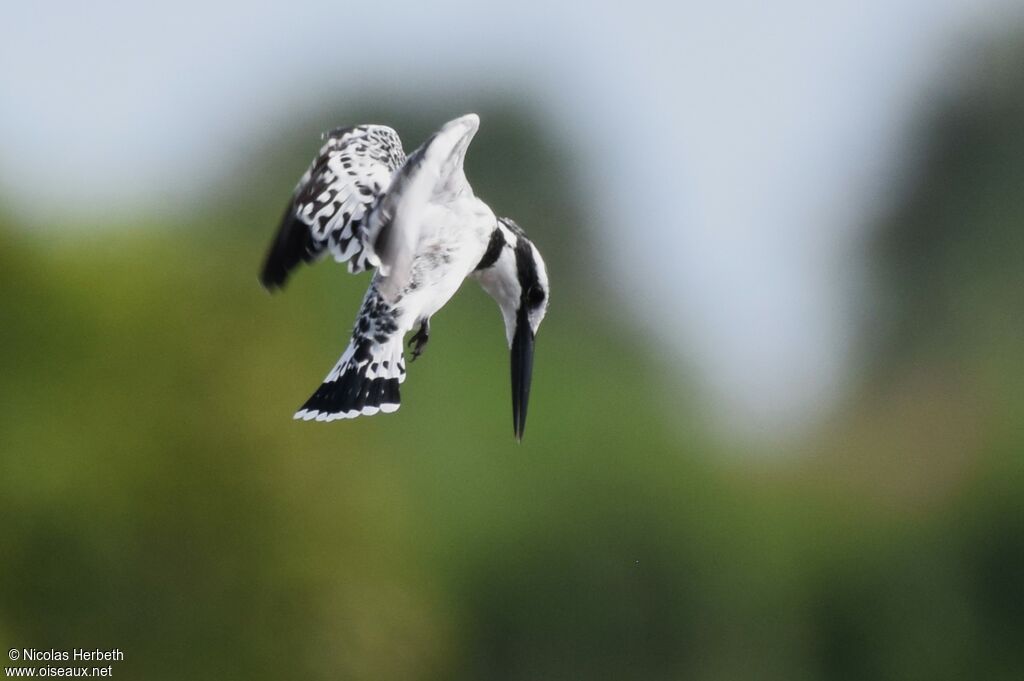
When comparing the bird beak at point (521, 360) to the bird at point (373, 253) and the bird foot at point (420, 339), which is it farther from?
the bird foot at point (420, 339)

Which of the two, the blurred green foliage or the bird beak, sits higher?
the bird beak

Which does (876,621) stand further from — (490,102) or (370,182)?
(370,182)

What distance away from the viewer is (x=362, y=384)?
19.0 ft

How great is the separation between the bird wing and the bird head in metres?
0.72

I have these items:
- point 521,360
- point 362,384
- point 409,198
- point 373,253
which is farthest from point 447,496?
point 409,198

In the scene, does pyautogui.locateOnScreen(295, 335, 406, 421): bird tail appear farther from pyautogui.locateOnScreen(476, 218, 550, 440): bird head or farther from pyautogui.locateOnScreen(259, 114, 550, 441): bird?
pyautogui.locateOnScreen(476, 218, 550, 440): bird head

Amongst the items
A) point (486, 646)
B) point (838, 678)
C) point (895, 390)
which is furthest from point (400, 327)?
point (895, 390)

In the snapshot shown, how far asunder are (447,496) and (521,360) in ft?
58.8

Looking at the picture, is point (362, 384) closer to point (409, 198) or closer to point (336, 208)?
point (336, 208)

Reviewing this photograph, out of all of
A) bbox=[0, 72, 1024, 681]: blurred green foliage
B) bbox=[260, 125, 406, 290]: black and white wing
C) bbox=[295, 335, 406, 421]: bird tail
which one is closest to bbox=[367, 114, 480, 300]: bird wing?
bbox=[260, 125, 406, 290]: black and white wing

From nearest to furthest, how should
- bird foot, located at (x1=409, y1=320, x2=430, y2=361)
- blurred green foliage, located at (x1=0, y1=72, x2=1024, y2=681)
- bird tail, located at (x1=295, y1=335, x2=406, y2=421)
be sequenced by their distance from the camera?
bird tail, located at (x1=295, y1=335, x2=406, y2=421)
bird foot, located at (x1=409, y1=320, x2=430, y2=361)
blurred green foliage, located at (x1=0, y1=72, x2=1024, y2=681)

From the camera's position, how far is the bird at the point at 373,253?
562 centimetres

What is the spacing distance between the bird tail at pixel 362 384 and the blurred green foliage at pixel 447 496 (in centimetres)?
1149

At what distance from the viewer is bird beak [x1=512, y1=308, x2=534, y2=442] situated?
6387mm
